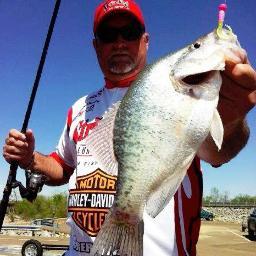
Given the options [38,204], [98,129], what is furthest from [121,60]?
[38,204]

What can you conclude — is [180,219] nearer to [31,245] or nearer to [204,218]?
[31,245]

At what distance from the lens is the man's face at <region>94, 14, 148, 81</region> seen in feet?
11.7

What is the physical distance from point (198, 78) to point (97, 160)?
0.72m

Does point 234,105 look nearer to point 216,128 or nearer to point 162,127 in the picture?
point 216,128

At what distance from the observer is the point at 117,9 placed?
374 centimetres

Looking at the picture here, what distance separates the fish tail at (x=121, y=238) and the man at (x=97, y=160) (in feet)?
1.97

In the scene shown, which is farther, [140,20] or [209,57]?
[140,20]

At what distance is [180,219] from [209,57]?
51.5 inches

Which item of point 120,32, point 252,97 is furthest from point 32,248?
point 252,97

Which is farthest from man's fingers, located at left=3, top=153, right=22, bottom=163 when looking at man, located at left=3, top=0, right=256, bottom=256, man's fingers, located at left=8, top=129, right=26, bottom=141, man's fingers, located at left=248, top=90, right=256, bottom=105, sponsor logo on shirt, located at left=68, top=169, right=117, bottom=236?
man's fingers, located at left=248, top=90, right=256, bottom=105

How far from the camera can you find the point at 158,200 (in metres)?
2.06

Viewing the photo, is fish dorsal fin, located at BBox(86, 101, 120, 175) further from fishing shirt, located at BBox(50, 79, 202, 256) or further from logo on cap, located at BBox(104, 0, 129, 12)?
logo on cap, located at BBox(104, 0, 129, 12)

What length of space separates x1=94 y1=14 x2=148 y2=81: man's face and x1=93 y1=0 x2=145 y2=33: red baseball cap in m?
0.05

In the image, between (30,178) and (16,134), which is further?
(30,178)
